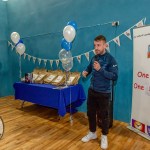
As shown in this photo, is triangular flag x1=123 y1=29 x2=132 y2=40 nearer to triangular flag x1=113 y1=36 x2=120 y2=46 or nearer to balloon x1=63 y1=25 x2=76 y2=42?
triangular flag x1=113 y1=36 x2=120 y2=46

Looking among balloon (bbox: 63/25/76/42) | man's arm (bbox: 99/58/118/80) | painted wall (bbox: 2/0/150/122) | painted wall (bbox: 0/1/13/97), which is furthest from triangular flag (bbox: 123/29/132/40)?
painted wall (bbox: 0/1/13/97)

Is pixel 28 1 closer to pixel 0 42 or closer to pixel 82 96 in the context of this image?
pixel 0 42

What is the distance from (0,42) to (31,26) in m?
1.14

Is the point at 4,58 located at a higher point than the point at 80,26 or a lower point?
lower

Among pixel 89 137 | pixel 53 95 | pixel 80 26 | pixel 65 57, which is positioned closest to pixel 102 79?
pixel 89 137

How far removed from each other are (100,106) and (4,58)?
3932 millimetres

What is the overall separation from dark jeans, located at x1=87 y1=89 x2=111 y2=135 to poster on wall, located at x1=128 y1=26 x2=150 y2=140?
2.18 ft

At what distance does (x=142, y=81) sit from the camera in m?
2.69

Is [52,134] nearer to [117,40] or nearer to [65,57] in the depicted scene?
[65,57]

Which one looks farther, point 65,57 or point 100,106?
point 65,57

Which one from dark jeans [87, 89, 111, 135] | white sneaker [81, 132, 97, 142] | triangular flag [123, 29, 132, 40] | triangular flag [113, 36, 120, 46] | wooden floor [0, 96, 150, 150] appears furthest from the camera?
triangular flag [113, 36, 120, 46]

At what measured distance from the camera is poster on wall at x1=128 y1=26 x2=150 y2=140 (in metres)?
2.60

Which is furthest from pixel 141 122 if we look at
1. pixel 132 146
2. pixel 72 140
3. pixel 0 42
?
pixel 0 42

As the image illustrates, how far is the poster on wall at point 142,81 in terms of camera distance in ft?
8.52
